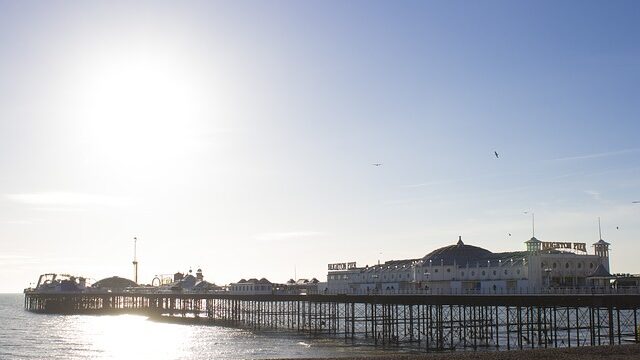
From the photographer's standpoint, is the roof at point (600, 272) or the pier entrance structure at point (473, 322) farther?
the roof at point (600, 272)

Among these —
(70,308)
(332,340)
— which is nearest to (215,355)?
(332,340)

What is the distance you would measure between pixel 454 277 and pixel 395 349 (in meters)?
18.1

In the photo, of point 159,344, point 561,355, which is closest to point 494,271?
point 561,355

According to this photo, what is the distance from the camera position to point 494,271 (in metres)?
74.8

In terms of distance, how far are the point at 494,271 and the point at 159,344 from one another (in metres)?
35.6

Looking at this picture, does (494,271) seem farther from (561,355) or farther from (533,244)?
(561,355)

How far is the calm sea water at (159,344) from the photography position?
65000 millimetres

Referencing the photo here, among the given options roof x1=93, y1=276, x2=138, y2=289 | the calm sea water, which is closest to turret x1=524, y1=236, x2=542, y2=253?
the calm sea water

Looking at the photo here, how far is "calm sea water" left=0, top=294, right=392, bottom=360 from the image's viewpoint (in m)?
65.0

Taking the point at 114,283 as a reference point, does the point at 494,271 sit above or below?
above

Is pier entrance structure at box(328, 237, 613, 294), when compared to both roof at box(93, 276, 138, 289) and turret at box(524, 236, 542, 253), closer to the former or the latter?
turret at box(524, 236, 542, 253)

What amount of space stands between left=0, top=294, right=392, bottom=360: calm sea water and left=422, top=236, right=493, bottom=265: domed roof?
54.9 ft

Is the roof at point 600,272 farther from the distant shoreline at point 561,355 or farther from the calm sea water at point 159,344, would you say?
the calm sea water at point 159,344

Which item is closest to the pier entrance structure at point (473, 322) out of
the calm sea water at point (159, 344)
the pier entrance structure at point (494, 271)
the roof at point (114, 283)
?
the pier entrance structure at point (494, 271)
